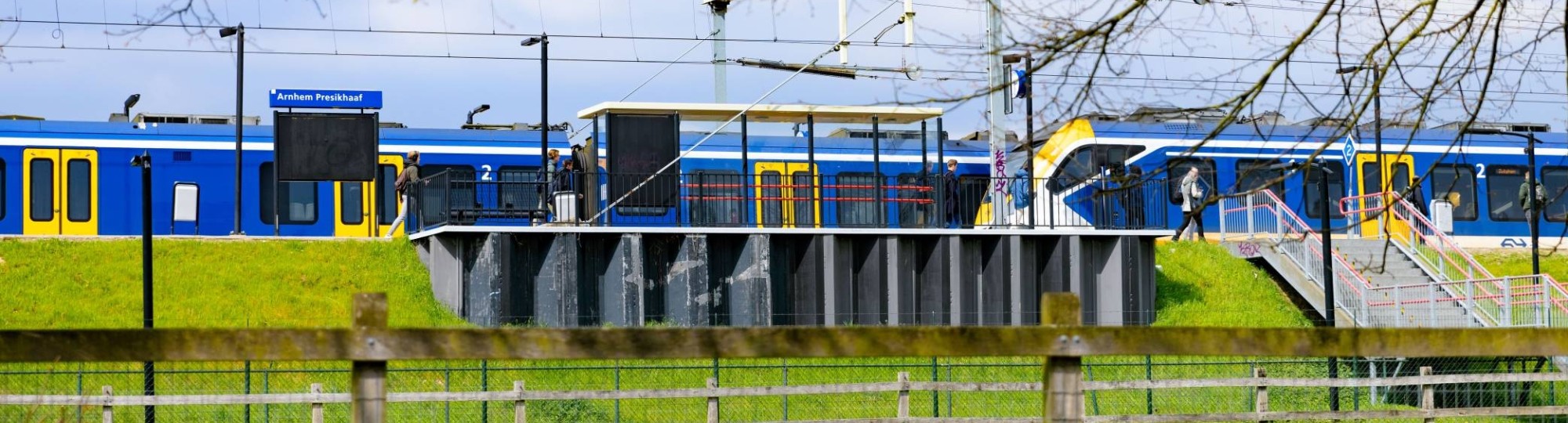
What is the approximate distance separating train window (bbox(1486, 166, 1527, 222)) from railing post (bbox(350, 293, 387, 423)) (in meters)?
32.3

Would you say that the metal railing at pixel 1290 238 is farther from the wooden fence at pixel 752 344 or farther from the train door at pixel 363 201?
the wooden fence at pixel 752 344

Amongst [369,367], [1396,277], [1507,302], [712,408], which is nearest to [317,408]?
[712,408]

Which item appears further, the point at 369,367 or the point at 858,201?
the point at 858,201

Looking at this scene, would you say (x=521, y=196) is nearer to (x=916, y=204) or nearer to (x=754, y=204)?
(x=754, y=204)

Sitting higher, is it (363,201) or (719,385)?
(363,201)

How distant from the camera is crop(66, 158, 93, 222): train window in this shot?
27.9 metres

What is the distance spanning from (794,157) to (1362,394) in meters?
10.8

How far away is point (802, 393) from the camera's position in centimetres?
1655

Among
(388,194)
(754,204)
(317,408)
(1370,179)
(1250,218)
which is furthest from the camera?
(1370,179)

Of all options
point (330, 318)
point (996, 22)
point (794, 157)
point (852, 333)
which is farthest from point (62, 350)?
point (794, 157)

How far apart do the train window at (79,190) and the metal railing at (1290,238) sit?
16694 mm

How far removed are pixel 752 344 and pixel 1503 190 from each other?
105ft

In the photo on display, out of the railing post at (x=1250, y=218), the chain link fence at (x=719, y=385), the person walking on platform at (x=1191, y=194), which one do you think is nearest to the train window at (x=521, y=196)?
the chain link fence at (x=719, y=385)

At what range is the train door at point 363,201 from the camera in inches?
1151
